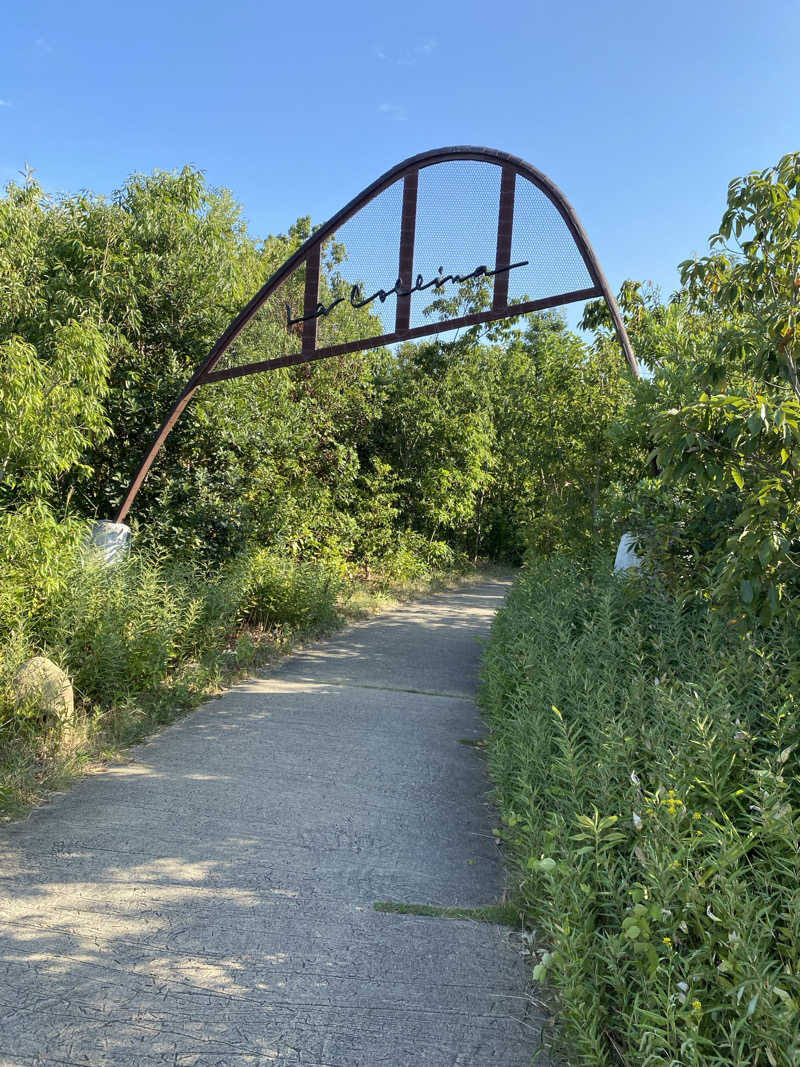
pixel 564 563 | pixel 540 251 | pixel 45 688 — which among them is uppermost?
pixel 540 251

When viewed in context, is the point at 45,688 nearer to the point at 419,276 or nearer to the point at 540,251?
the point at 419,276

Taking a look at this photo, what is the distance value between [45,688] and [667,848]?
3.56 meters

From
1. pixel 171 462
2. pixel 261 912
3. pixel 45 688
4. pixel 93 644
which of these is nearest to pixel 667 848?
pixel 261 912

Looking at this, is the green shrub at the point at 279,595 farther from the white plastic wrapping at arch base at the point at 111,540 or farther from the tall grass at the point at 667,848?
the tall grass at the point at 667,848

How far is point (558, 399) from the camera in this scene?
27.1 feet

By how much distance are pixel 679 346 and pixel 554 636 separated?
3.82 m

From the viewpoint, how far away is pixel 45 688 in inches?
165

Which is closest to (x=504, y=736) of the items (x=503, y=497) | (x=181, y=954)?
(x=181, y=954)

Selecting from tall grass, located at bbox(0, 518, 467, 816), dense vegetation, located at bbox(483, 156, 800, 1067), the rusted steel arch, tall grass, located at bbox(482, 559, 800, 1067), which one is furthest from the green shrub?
tall grass, located at bbox(482, 559, 800, 1067)

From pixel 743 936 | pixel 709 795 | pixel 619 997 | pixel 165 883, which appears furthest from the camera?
pixel 165 883

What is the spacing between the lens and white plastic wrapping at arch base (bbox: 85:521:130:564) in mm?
6238

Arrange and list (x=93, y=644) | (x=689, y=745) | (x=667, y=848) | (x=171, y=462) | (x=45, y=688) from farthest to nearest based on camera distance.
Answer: (x=171, y=462) < (x=93, y=644) < (x=45, y=688) < (x=689, y=745) < (x=667, y=848)

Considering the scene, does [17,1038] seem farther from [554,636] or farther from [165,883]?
[554,636]

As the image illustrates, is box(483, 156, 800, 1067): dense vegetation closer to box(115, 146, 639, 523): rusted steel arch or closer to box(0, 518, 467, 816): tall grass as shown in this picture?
box(115, 146, 639, 523): rusted steel arch
